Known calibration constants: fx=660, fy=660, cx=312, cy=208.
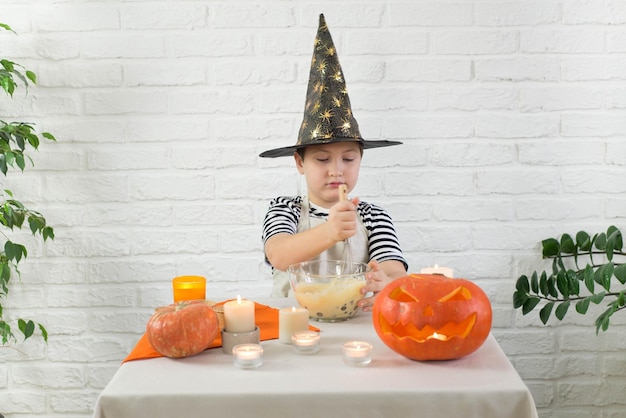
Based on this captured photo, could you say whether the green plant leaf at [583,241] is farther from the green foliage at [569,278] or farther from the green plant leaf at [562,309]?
the green plant leaf at [562,309]

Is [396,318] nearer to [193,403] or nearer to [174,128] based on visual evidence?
[193,403]

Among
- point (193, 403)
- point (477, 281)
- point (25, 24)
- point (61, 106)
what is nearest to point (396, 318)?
point (193, 403)

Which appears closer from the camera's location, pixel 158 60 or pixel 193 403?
pixel 193 403

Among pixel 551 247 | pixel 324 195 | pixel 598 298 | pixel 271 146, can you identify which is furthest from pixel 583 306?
pixel 271 146

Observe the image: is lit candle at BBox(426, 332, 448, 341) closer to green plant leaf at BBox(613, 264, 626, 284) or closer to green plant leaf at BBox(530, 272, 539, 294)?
green plant leaf at BBox(613, 264, 626, 284)

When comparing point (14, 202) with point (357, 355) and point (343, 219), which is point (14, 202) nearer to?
point (343, 219)

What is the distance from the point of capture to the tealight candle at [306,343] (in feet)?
3.59

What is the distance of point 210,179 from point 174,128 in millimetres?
194

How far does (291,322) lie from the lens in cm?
116

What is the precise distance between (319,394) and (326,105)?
0.82 metres

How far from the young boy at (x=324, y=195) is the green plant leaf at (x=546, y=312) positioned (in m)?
0.54

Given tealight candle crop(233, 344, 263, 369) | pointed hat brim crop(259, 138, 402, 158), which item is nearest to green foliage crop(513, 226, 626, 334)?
pointed hat brim crop(259, 138, 402, 158)

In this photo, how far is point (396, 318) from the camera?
1.07 meters

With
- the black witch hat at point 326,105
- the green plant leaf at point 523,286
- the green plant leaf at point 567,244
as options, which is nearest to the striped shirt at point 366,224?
the black witch hat at point 326,105
